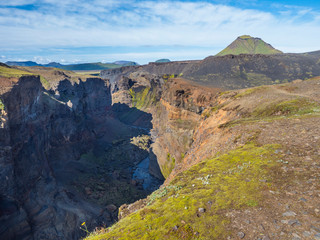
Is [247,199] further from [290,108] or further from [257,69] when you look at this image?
[257,69]

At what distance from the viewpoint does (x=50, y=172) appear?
5000cm

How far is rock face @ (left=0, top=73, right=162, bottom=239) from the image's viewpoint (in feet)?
114

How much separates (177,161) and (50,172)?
34.7m

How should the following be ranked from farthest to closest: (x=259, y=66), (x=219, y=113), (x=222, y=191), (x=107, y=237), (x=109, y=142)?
(x=259, y=66), (x=109, y=142), (x=219, y=113), (x=222, y=191), (x=107, y=237)

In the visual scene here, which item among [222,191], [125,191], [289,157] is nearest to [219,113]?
[289,157]

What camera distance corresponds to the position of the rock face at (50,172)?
114 feet

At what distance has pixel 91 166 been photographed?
72.1m

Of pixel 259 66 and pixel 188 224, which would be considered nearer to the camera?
pixel 188 224

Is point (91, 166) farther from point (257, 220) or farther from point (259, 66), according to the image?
point (259, 66)

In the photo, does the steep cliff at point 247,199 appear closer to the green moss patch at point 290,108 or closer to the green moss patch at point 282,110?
the green moss patch at point 282,110

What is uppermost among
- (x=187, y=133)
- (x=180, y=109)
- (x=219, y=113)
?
(x=219, y=113)

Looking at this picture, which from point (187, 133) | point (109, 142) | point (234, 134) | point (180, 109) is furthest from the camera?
point (109, 142)

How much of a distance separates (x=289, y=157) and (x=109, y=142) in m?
99.0

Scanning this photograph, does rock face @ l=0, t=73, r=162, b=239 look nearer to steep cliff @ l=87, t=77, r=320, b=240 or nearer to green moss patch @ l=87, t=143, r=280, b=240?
steep cliff @ l=87, t=77, r=320, b=240
